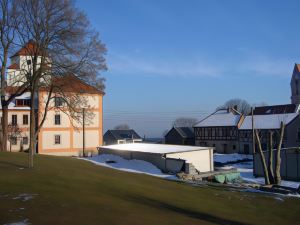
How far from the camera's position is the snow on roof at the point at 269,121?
208ft

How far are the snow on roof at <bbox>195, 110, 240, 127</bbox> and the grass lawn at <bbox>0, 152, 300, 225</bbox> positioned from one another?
4930 centimetres

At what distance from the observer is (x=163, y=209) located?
15383 mm

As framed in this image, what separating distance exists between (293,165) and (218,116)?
41706 millimetres

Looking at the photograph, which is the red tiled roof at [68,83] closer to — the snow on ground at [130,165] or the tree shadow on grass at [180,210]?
the snow on ground at [130,165]

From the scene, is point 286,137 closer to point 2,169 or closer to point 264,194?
point 264,194

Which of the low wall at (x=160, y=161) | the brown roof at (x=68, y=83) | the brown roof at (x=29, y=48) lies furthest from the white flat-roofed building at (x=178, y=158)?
the brown roof at (x=29, y=48)

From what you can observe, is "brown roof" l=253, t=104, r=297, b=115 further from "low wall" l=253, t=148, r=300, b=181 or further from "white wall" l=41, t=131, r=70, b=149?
"white wall" l=41, t=131, r=70, b=149

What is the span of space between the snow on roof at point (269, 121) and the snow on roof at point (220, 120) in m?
2.53

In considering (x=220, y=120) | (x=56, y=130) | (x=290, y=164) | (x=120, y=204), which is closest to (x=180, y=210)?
(x=120, y=204)

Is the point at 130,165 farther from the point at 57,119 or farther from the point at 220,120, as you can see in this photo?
the point at 220,120

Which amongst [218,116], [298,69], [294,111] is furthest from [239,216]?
[298,69]

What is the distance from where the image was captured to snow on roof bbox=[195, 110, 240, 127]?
237ft

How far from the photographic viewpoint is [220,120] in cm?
7494

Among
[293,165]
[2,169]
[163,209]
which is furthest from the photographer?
[293,165]
